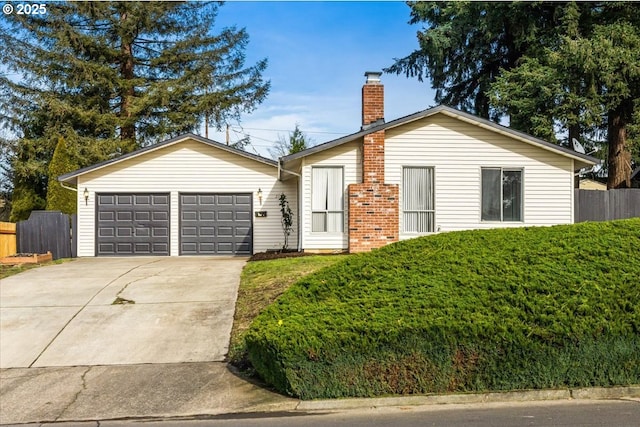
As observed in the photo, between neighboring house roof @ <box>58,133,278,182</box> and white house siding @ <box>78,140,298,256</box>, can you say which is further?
white house siding @ <box>78,140,298,256</box>

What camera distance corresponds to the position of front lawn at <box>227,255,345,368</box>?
7.65 m

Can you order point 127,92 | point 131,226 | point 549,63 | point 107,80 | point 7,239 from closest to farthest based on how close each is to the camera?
1. point 7,239
2. point 131,226
3. point 549,63
4. point 107,80
5. point 127,92

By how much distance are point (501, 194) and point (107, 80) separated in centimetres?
1933

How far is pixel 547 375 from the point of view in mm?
5590

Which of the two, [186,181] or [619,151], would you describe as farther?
[619,151]

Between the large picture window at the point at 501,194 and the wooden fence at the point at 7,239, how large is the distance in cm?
1327

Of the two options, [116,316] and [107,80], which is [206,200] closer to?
[116,316]

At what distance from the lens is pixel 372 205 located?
1436cm

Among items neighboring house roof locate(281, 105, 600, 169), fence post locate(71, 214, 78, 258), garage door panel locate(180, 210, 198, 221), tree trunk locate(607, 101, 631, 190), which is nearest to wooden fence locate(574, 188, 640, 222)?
Result: neighboring house roof locate(281, 105, 600, 169)

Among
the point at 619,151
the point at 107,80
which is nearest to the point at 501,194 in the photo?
the point at 619,151

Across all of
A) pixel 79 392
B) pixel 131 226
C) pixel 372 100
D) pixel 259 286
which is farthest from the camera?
pixel 131 226

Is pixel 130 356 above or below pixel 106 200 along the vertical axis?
below

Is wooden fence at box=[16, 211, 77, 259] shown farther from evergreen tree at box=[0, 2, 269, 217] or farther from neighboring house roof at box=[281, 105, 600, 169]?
evergreen tree at box=[0, 2, 269, 217]

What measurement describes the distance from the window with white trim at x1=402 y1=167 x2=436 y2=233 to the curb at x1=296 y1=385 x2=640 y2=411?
9360mm
